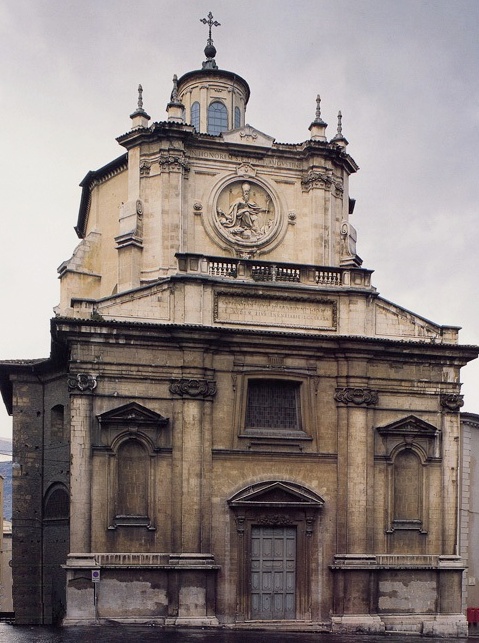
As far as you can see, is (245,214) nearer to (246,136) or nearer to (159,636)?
(246,136)

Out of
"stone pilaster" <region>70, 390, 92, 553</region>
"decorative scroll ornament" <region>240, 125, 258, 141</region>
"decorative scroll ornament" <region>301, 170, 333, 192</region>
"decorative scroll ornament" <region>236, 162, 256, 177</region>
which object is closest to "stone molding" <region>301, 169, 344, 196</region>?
"decorative scroll ornament" <region>301, 170, 333, 192</region>

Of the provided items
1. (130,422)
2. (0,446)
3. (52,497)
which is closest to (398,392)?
(130,422)

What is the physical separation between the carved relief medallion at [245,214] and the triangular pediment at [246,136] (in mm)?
1313

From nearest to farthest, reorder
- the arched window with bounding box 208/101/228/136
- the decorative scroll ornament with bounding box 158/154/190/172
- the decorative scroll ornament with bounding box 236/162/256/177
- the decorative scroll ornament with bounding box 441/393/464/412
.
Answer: the decorative scroll ornament with bounding box 441/393/464/412 < the decorative scroll ornament with bounding box 158/154/190/172 < the decorative scroll ornament with bounding box 236/162/256/177 < the arched window with bounding box 208/101/228/136

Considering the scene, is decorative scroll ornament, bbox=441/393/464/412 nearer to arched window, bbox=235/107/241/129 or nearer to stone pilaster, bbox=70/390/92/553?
stone pilaster, bbox=70/390/92/553

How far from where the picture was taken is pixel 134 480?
2486 cm

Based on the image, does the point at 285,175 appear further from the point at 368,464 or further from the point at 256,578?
the point at 256,578

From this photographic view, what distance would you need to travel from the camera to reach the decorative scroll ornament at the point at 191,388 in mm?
25203

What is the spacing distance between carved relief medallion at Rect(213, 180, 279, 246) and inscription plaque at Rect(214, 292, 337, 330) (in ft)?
12.7

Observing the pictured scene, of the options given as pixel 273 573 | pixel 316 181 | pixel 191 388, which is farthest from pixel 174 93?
pixel 273 573

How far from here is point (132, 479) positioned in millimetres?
24844

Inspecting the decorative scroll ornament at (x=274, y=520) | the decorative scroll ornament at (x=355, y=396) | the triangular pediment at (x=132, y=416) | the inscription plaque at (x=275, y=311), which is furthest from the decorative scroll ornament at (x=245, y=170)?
the decorative scroll ornament at (x=274, y=520)

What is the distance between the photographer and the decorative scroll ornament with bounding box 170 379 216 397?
82.7ft

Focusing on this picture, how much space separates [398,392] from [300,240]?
21.0 feet
